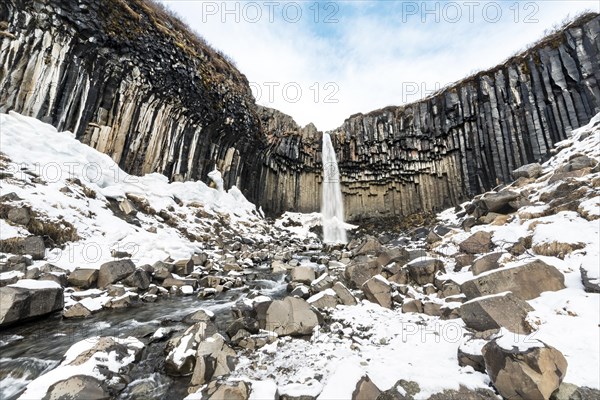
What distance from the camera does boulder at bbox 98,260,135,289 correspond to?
8.36 m

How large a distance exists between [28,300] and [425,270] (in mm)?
10022

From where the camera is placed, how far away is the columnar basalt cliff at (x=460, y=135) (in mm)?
23969

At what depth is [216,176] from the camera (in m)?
25.9

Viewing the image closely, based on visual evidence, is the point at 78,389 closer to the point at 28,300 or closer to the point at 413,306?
the point at 28,300

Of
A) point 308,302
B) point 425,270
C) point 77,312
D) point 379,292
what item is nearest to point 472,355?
point 379,292

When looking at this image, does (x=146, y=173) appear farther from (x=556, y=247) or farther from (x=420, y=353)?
(x=556, y=247)

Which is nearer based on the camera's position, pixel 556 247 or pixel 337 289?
pixel 556 247

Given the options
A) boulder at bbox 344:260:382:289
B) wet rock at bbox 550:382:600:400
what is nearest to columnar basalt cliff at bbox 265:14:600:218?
boulder at bbox 344:260:382:289

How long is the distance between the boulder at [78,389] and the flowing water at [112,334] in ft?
1.05

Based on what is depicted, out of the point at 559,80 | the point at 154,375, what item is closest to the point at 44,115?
the point at 154,375

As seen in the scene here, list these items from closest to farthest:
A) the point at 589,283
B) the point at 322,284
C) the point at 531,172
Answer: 1. the point at 589,283
2. the point at 322,284
3. the point at 531,172

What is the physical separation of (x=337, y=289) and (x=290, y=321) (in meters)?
2.32

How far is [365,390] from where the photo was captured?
3.83m

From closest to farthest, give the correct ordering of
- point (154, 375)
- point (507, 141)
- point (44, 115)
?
point (154, 375), point (44, 115), point (507, 141)
